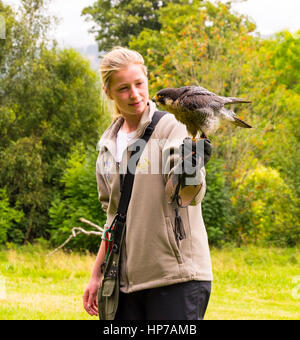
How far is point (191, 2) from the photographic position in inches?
983

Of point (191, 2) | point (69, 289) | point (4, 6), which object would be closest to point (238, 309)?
point (69, 289)

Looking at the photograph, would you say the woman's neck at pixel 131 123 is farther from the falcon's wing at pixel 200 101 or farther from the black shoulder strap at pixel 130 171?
the falcon's wing at pixel 200 101

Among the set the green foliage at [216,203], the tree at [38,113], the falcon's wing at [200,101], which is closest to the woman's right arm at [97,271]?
the falcon's wing at [200,101]

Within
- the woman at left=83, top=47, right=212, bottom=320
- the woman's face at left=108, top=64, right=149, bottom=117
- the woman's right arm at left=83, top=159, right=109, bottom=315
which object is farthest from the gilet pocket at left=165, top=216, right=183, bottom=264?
the woman's face at left=108, top=64, right=149, bottom=117

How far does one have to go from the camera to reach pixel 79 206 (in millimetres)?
13773

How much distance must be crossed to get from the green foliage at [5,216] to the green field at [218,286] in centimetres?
227

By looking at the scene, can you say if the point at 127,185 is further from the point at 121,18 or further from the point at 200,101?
the point at 121,18

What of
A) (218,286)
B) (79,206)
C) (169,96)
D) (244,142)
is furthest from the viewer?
(244,142)

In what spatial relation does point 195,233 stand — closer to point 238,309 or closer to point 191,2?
point 238,309

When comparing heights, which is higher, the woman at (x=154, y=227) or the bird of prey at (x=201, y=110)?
the bird of prey at (x=201, y=110)

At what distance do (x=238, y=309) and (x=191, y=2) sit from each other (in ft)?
69.3

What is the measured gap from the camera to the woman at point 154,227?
212cm

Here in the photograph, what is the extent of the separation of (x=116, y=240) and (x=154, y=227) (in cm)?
26

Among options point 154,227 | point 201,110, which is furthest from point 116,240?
point 201,110
